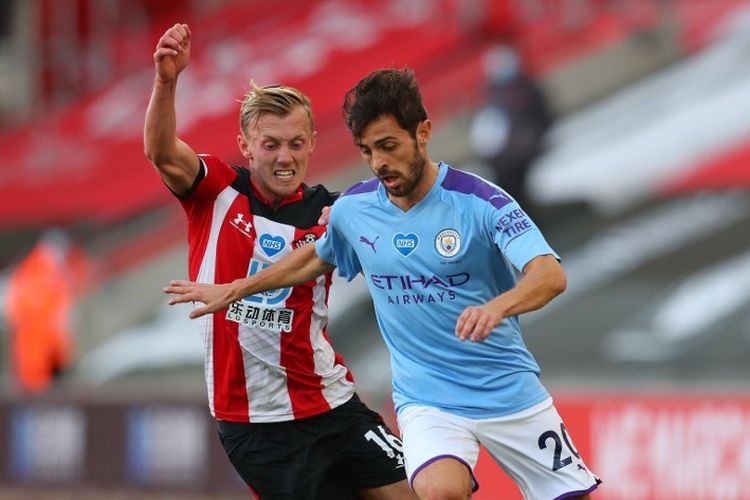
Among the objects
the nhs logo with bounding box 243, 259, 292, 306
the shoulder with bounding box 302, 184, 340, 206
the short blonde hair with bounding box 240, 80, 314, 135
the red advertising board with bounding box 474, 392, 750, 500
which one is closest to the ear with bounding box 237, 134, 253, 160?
the short blonde hair with bounding box 240, 80, 314, 135

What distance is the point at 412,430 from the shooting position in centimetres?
532

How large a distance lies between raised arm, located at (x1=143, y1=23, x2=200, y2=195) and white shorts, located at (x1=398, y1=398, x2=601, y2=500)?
4.15 feet

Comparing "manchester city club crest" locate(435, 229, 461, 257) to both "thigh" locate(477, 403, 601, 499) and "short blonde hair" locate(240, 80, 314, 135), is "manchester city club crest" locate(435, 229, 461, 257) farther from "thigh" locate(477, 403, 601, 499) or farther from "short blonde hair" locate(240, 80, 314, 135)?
"short blonde hair" locate(240, 80, 314, 135)

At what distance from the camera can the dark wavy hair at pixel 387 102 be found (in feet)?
16.6

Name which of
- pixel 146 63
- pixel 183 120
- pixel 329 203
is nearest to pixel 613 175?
pixel 183 120

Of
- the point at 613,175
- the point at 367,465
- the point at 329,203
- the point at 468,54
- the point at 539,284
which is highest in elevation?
the point at 468,54

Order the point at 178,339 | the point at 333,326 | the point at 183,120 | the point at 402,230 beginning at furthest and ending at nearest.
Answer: the point at 183,120
the point at 178,339
the point at 333,326
the point at 402,230

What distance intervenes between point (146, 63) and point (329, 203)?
13.1 metres

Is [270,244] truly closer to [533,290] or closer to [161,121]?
[161,121]

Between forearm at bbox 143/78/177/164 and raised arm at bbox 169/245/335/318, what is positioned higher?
forearm at bbox 143/78/177/164

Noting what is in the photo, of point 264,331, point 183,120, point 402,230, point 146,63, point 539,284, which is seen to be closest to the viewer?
point 539,284

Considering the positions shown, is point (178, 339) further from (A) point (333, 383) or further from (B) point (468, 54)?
(A) point (333, 383)

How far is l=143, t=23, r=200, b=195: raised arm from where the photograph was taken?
5242 millimetres

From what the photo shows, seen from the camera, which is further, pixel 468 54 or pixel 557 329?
pixel 468 54
